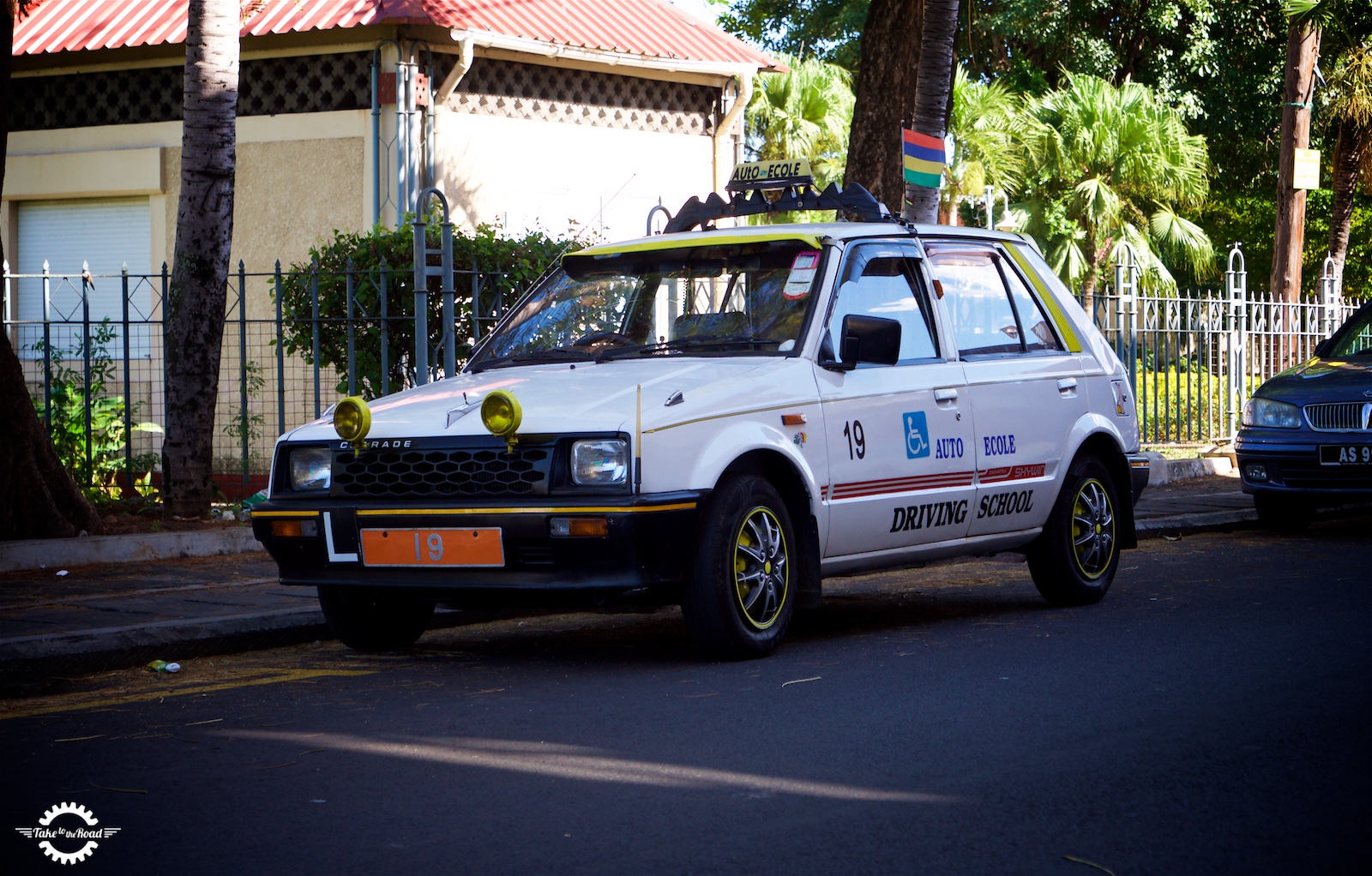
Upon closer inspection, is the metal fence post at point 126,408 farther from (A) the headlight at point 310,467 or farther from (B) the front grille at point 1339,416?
(B) the front grille at point 1339,416

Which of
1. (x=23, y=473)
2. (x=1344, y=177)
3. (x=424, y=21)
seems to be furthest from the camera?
(x=1344, y=177)

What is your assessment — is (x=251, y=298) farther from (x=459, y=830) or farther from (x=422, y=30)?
(x=459, y=830)

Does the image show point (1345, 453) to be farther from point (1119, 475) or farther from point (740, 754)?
point (740, 754)

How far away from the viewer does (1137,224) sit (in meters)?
33.6

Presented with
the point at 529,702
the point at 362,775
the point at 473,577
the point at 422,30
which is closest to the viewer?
the point at 362,775

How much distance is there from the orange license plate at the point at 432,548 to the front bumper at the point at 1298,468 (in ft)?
22.9

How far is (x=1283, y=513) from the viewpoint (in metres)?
11.9

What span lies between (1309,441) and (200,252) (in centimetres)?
727

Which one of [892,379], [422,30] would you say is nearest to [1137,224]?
[422,30]

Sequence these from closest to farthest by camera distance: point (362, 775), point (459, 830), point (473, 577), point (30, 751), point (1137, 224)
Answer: point (459, 830) → point (362, 775) → point (30, 751) → point (473, 577) → point (1137, 224)

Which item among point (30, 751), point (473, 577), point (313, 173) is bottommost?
point (30, 751)

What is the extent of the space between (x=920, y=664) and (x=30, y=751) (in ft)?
10.4

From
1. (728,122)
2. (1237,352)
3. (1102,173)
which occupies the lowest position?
(1237,352)

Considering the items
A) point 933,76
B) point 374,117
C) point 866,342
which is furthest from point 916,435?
point 374,117
